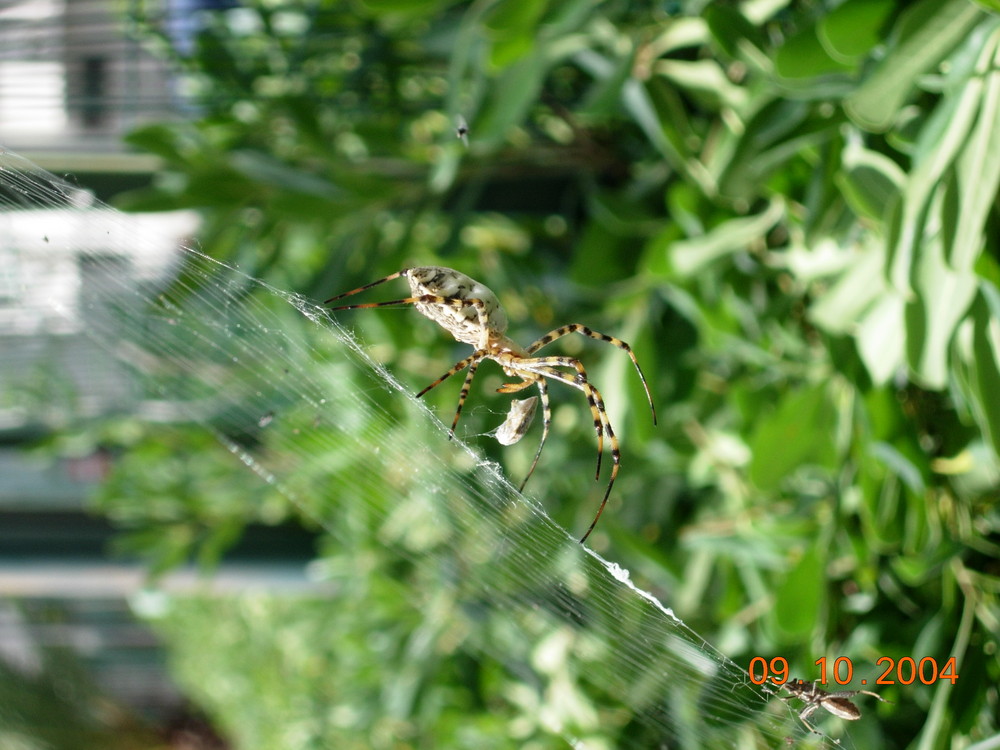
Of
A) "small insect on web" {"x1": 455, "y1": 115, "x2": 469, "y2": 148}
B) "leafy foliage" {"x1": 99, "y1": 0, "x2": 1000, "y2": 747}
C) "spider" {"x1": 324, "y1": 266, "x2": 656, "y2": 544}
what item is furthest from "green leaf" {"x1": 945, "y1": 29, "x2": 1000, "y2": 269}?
"small insect on web" {"x1": 455, "y1": 115, "x2": 469, "y2": 148}

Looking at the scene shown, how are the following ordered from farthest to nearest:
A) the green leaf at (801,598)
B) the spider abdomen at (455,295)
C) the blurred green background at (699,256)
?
the green leaf at (801,598)
the blurred green background at (699,256)
the spider abdomen at (455,295)

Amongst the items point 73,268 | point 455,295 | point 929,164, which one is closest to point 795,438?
point 929,164

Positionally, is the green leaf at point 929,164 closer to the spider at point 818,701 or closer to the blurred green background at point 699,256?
the blurred green background at point 699,256

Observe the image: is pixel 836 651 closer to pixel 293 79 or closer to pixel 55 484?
pixel 293 79

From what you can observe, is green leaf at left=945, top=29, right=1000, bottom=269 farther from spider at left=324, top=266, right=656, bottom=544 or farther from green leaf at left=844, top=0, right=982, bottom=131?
spider at left=324, top=266, right=656, bottom=544

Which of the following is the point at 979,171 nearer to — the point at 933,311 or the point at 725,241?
the point at 933,311

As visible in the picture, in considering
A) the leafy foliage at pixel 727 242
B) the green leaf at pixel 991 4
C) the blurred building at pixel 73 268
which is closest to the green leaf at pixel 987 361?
the leafy foliage at pixel 727 242

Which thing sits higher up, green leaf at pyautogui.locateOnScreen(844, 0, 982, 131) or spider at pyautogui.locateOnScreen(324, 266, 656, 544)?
green leaf at pyautogui.locateOnScreen(844, 0, 982, 131)

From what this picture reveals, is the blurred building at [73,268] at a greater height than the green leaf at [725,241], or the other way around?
the green leaf at [725,241]
